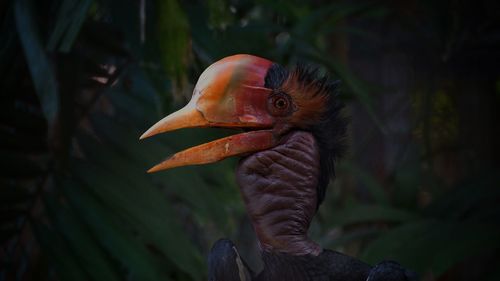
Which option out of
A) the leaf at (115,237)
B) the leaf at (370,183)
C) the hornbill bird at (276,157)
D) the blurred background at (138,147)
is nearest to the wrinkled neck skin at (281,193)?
the hornbill bird at (276,157)

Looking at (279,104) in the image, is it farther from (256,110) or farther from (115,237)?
(115,237)

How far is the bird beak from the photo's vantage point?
1.34 m

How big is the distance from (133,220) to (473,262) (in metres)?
1.71

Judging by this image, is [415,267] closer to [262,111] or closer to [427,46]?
[262,111]

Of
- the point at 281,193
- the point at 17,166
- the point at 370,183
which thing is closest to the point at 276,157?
the point at 281,193

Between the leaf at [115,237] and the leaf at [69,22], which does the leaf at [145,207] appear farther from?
the leaf at [69,22]

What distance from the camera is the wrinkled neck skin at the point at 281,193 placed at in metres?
1.40

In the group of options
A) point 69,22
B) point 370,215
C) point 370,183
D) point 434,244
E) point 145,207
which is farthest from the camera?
point 370,183

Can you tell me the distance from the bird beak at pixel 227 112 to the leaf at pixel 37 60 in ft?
1.95

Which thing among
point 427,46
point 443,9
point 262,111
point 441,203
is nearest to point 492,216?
point 441,203

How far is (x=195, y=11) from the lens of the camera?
2314mm

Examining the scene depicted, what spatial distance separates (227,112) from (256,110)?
67mm

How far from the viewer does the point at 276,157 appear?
1.41 m

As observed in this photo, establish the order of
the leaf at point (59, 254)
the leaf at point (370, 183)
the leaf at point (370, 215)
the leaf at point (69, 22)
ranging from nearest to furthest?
1. the leaf at point (69, 22)
2. the leaf at point (59, 254)
3. the leaf at point (370, 215)
4. the leaf at point (370, 183)
